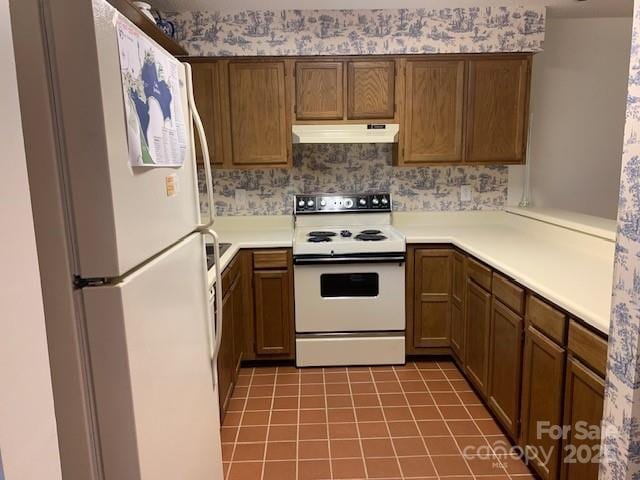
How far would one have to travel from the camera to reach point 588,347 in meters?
1.52

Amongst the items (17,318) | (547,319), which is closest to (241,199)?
(547,319)

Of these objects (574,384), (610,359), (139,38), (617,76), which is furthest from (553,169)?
(139,38)

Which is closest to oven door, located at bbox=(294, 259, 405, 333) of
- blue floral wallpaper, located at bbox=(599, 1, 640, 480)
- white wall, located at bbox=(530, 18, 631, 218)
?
white wall, located at bbox=(530, 18, 631, 218)

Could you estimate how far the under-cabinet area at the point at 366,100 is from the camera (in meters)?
3.21

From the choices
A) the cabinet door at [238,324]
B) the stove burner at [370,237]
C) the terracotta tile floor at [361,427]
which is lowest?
the terracotta tile floor at [361,427]

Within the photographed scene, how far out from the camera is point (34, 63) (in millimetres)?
783

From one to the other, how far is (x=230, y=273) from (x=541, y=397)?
172cm

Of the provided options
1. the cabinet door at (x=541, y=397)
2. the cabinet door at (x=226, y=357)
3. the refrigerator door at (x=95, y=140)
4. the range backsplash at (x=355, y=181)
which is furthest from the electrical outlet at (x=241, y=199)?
the refrigerator door at (x=95, y=140)

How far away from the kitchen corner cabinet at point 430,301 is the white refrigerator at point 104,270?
2.30 meters

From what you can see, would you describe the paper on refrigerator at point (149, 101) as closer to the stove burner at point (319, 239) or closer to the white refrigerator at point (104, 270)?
the white refrigerator at point (104, 270)

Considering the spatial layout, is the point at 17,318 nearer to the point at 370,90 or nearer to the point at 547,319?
the point at 547,319

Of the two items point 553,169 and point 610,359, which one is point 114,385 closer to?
point 610,359

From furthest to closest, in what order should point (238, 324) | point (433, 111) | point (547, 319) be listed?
point (433, 111) < point (238, 324) < point (547, 319)

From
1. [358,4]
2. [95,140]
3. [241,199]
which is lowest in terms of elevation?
[241,199]
